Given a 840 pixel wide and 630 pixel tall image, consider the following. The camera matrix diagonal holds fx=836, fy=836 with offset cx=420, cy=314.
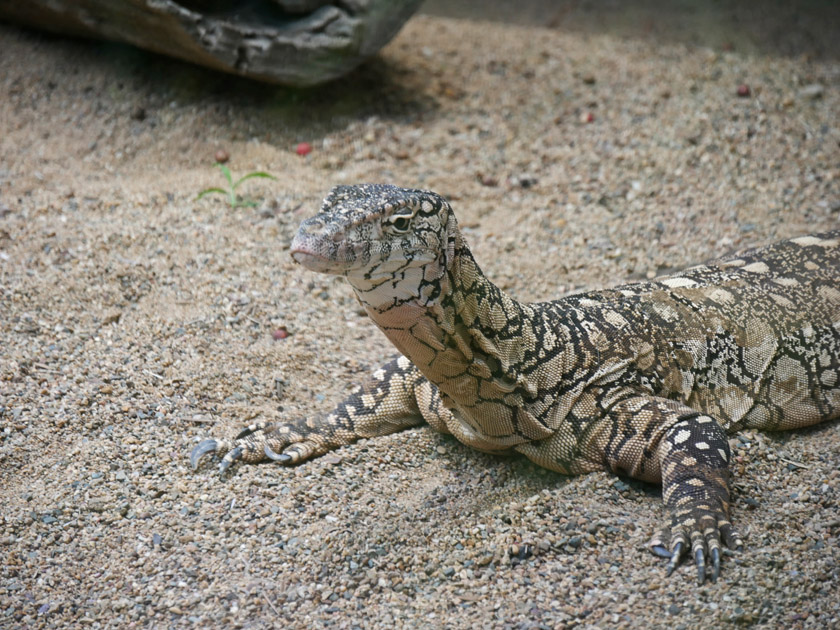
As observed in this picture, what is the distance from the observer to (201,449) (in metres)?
4.98

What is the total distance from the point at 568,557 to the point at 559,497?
45 centimetres

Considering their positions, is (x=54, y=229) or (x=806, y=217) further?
(x=806, y=217)

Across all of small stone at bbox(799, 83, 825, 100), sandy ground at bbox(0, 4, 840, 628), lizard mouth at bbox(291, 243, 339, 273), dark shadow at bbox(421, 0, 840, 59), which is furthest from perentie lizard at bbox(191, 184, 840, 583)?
dark shadow at bbox(421, 0, 840, 59)

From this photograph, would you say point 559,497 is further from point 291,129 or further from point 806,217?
point 291,129

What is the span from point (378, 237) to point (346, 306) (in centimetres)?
303

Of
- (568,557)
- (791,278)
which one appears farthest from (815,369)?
(568,557)

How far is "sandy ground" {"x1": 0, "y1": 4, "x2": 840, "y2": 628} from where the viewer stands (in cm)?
411

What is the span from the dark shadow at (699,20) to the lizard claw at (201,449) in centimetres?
794

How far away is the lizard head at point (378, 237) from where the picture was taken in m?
3.52

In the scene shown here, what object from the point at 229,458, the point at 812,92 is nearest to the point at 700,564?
the point at 229,458

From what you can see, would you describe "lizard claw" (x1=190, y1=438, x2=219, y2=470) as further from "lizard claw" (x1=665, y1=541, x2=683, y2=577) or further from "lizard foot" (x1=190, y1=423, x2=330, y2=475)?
"lizard claw" (x1=665, y1=541, x2=683, y2=577)

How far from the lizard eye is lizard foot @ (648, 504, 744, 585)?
2.04 metres

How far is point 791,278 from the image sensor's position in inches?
222

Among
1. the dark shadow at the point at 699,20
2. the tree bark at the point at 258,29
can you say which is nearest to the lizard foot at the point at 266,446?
the tree bark at the point at 258,29
